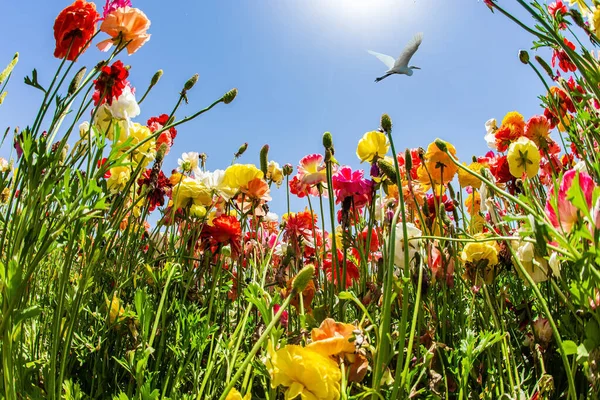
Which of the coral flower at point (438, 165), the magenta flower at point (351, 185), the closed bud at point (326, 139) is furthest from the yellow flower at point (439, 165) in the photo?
the closed bud at point (326, 139)

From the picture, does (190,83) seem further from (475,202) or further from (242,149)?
(475,202)

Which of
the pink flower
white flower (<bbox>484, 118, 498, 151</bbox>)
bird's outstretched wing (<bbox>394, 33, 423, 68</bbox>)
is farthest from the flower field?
bird's outstretched wing (<bbox>394, 33, 423, 68</bbox>)

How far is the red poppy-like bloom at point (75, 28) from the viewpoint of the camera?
1008mm

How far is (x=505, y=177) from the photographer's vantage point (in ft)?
5.41

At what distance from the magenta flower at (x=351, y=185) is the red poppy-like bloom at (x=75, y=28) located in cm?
76

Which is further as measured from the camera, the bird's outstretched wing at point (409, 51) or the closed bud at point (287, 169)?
the bird's outstretched wing at point (409, 51)

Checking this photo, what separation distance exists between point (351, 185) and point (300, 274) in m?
0.70

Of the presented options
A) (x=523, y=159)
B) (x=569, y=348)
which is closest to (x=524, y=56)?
(x=523, y=159)

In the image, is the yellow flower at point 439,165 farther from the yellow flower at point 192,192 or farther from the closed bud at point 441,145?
the yellow flower at point 192,192

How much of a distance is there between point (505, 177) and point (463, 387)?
3.26ft

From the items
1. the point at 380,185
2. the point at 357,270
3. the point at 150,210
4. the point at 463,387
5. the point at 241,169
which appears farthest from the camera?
the point at 150,210

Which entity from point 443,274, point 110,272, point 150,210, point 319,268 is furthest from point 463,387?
point 150,210

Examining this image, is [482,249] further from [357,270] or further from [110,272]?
[110,272]

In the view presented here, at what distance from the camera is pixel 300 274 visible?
2.48 ft
